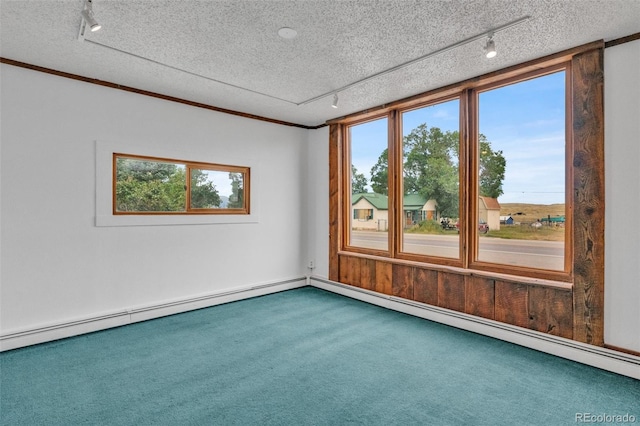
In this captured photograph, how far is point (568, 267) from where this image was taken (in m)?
2.94

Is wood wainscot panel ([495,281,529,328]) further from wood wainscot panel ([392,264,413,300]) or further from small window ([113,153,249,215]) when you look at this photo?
small window ([113,153,249,215])

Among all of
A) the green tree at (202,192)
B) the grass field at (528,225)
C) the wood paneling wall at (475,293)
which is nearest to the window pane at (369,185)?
the wood paneling wall at (475,293)

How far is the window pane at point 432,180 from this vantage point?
12.4ft

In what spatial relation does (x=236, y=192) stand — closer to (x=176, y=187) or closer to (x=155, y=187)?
(x=176, y=187)

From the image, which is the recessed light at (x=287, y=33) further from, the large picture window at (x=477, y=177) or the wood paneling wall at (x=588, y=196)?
the wood paneling wall at (x=588, y=196)

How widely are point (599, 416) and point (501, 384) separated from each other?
54 cm

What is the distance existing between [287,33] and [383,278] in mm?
3061

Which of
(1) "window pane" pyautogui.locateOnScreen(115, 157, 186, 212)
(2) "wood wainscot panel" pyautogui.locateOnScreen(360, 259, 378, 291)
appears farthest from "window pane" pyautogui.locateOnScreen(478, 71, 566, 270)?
(1) "window pane" pyautogui.locateOnScreen(115, 157, 186, 212)

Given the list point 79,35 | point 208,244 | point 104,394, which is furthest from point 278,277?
point 79,35

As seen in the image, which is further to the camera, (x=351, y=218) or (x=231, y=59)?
(x=351, y=218)

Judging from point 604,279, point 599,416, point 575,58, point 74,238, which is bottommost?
point 599,416

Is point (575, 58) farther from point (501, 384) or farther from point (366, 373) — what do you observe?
point (366, 373)

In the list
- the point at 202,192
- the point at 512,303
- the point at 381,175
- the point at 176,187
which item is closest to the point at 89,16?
the point at 176,187

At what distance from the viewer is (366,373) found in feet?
8.49
